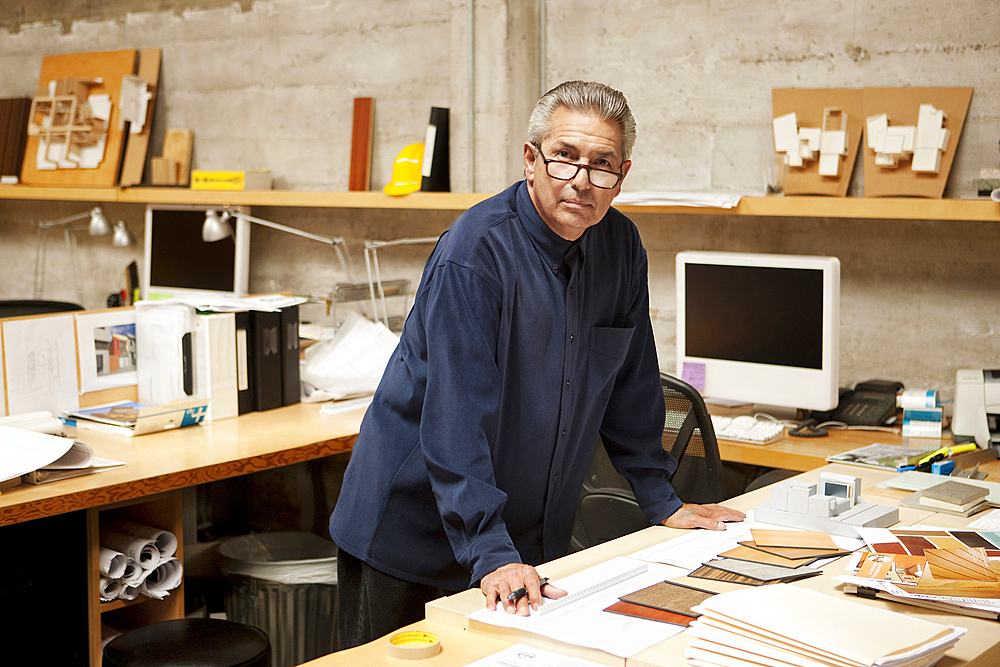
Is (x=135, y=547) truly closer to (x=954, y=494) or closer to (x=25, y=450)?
(x=25, y=450)

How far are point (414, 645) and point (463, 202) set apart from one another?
264cm

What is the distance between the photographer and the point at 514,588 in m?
1.46

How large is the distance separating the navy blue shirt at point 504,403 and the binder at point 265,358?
4.26 ft

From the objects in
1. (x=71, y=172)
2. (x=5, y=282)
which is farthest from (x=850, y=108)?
A: (x=5, y=282)

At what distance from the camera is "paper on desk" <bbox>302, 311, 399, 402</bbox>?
3.38m

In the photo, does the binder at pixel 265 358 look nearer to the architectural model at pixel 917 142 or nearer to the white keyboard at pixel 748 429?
the white keyboard at pixel 748 429

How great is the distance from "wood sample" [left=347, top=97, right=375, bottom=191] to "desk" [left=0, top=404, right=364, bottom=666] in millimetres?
1562

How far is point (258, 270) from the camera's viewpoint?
4988mm

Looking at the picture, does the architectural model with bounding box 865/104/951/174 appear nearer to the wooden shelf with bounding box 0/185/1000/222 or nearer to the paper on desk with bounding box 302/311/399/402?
the wooden shelf with bounding box 0/185/1000/222

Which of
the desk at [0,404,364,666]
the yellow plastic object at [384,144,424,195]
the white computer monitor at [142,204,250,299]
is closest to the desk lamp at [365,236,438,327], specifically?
the yellow plastic object at [384,144,424,195]

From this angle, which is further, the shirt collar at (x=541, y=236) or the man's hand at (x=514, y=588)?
the shirt collar at (x=541, y=236)

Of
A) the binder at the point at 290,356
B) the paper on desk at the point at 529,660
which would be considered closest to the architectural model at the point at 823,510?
the paper on desk at the point at 529,660

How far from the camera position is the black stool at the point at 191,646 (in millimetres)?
2172

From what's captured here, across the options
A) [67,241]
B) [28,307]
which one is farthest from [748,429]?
[67,241]
